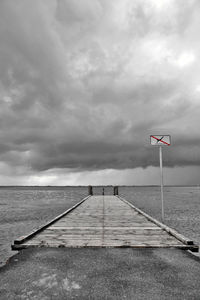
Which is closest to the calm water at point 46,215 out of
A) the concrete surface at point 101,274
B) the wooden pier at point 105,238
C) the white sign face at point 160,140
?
the wooden pier at point 105,238

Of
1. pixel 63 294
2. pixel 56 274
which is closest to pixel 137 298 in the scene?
pixel 63 294

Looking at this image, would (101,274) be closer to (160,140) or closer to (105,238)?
(105,238)

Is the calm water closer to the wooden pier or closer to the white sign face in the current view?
the wooden pier

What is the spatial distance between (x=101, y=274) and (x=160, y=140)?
710cm

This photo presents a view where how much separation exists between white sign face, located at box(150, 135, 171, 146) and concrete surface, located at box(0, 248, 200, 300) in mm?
5565

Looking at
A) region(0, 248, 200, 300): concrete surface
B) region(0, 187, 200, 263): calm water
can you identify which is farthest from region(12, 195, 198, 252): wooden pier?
region(0, 187, 200, 263): calm water

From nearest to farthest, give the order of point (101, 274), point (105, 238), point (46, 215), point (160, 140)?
point (101, 274) < point (105, 238) < point (160, 140) < point (46, 215)

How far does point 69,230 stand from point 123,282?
12.1 ft

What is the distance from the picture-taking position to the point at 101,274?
3.47 meters

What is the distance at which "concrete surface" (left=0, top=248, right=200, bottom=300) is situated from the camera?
2.88 m

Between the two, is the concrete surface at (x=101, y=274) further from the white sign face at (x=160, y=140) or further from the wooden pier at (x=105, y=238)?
the white sign face at (x=160, y=140)

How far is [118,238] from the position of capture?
5543 mm

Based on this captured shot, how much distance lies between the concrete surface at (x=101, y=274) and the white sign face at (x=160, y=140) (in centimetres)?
556

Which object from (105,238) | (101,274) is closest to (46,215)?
(105,238)
